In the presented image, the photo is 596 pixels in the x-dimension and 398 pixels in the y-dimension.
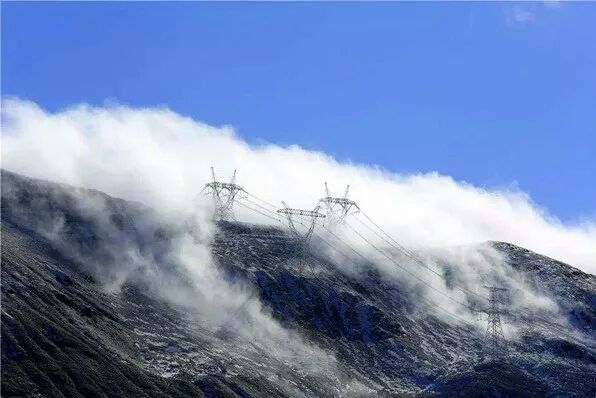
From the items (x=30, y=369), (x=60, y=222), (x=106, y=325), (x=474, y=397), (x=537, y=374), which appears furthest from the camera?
(x=60, y=222)

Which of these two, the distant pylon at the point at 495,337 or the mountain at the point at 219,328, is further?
the distant pylon at the point at 495,337

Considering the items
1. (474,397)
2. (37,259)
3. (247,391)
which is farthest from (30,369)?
(474,397)

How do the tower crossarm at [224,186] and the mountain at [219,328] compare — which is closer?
the mountain at [219,328]

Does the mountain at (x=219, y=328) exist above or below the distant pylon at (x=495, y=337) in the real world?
below

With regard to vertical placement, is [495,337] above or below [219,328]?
above

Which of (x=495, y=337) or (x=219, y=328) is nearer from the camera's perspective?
(x=219, y=328)

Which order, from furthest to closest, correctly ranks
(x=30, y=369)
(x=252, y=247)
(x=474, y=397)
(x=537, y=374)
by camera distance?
(x=252, y=247)
(x=537, y=374)
(x=474, y=397)
(x=30, y=369)

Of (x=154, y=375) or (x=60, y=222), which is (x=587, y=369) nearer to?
(x=154, y=375)

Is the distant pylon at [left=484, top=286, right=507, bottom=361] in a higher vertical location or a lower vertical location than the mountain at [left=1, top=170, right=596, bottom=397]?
higher
